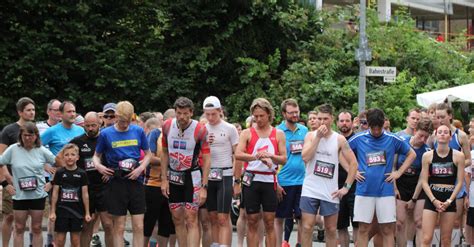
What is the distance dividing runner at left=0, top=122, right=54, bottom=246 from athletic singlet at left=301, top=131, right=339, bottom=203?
3411 mm

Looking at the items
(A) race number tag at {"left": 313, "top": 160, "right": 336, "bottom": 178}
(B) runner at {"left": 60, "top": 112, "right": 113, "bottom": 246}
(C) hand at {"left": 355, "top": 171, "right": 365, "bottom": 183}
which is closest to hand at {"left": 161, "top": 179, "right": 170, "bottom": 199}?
(B) runner at {"left": 60, "top": 112, "right": 113, "bottom": 246}

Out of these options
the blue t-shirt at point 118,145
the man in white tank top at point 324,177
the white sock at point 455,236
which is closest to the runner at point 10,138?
the blue t-shirt at point 118,145

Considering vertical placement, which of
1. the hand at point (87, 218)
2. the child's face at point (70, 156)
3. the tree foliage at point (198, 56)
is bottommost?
the hand at point (87, 218)

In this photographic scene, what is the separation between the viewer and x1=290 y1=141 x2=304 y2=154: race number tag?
14.2 meters

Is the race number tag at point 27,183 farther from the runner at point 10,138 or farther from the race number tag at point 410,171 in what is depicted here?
the race number tag at point 410,171

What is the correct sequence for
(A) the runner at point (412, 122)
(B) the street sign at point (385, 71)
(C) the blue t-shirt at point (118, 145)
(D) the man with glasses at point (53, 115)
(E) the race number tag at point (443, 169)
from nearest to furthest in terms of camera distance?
(C) the blue t-shirt at point (118, 145), (E) the race number tag at point (443, 169), (A) the runner at point (412, 122), (D) the man with glasses at point (53, 115), (B) the street sign at point (385, 71)

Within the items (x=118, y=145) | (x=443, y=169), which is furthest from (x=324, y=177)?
(x=118, y=145)

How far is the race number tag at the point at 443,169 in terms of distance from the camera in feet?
43.3

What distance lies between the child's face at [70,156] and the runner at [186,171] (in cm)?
114

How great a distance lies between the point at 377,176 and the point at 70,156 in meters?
3.92

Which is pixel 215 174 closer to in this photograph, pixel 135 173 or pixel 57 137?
pixel 135 173

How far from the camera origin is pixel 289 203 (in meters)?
14.2

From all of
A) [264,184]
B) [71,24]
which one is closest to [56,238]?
[264,184]

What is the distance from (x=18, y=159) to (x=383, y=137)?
4749mm
